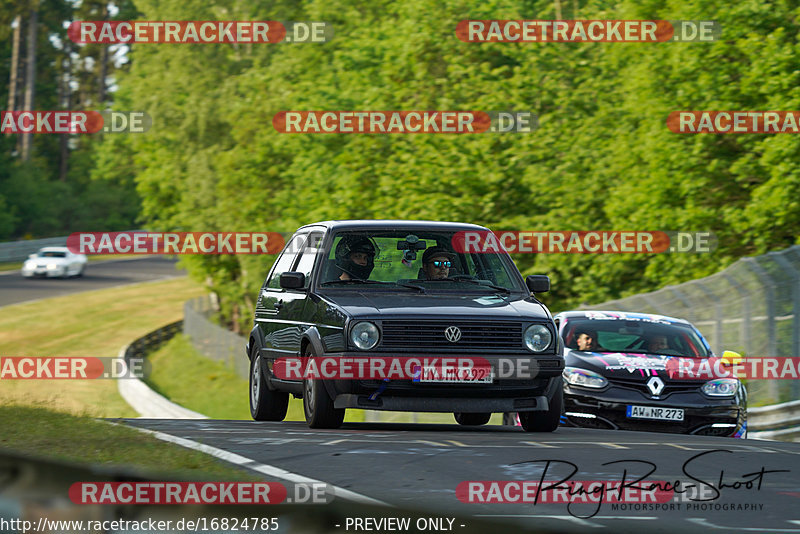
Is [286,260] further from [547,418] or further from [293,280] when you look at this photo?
[547,418]

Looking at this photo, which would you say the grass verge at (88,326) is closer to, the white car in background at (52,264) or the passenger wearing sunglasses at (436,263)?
the white car in background at (52,264)

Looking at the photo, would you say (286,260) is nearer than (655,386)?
Yes

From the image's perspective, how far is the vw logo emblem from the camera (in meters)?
10.6

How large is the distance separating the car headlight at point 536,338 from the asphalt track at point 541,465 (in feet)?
2.40

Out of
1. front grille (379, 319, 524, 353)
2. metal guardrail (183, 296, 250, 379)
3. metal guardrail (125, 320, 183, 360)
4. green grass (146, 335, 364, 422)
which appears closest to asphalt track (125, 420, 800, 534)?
front grille (379, 319, 524, 353)

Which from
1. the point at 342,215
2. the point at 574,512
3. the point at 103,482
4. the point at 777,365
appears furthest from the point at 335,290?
the point at 342,215

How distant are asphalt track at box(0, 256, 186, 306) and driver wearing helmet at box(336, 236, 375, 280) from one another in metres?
52.7

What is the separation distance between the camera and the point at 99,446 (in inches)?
352

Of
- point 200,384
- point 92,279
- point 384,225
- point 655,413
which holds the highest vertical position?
point 384,225

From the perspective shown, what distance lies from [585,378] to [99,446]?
623cm

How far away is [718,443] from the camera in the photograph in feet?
34.8

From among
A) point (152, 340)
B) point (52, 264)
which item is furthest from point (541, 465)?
point (52, 264)

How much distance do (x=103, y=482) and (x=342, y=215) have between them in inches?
1264

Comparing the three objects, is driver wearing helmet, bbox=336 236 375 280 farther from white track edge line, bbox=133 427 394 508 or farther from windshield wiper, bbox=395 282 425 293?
white track edge line, bbox=133 427 394 508
